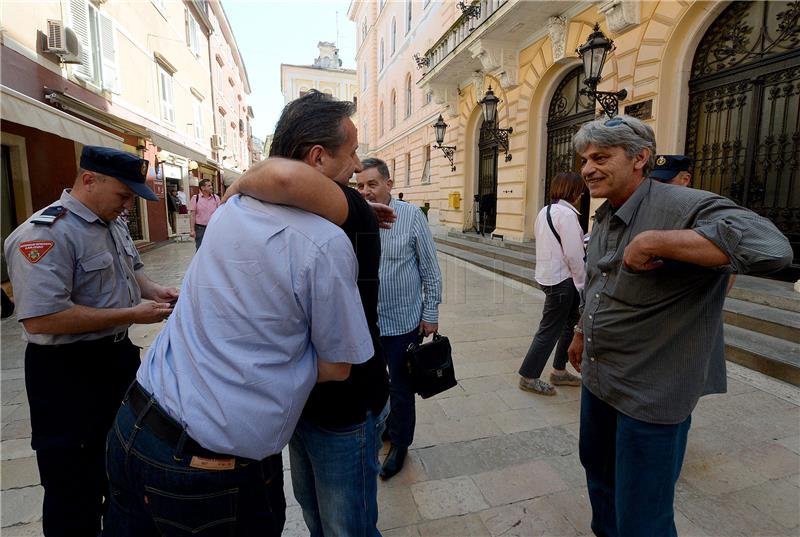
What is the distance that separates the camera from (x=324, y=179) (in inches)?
44.6

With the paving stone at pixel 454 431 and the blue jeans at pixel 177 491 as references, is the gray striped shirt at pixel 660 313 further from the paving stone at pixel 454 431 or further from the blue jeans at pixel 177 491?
the paving stone at pixel 454 431

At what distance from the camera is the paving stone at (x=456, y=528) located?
217 centimetres

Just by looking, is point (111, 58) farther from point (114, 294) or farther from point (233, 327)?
point (233, 327)

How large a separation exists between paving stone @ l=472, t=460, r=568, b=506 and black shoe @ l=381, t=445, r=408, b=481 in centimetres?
46

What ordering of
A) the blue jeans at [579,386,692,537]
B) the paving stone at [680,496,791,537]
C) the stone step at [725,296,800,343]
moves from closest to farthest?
the blue jeans at [579,386,692,537], the paving stone at [680,496,791,537], the stone step at [725,296,800,343]

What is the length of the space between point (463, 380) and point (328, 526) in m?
2.72

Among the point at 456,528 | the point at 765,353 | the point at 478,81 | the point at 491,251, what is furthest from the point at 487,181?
the point at 456,528

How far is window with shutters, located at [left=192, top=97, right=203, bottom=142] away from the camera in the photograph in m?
18.6

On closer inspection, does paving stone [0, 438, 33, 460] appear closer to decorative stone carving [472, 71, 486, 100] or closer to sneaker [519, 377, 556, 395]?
sneaker [519, 377, 556, 395]

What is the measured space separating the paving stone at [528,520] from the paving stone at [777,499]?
1.03m

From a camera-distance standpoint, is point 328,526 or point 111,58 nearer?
point 328,526

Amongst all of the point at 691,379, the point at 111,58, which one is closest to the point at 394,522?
the point at 691,379

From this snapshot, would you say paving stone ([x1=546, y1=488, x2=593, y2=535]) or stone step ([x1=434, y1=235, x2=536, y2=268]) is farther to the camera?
stone step ([x1=434, y1=235, x2=536, y2=268])

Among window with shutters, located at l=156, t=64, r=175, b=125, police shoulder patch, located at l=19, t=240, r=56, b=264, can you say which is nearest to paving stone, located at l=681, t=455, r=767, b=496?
police shoulder patch, located at l=19, t=240, r=56, b=264
